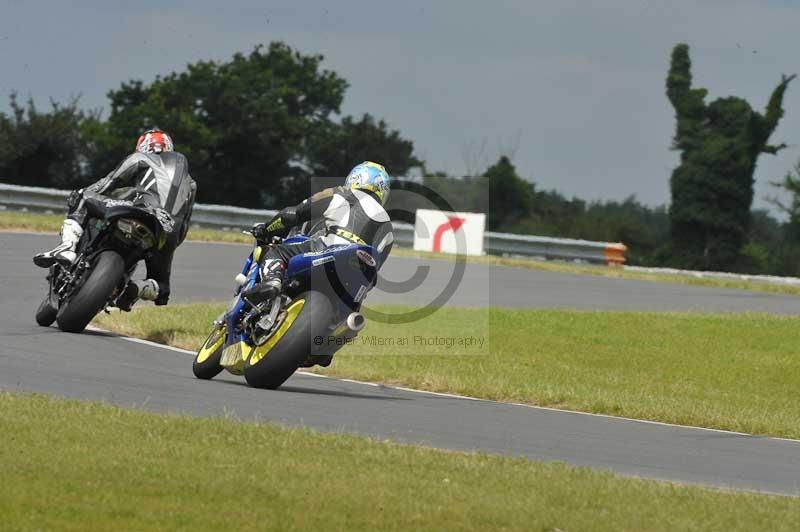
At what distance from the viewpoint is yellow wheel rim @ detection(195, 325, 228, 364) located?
11312mm

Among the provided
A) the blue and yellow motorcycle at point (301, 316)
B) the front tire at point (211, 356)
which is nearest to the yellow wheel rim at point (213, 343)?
the front tire at point (211, 356)

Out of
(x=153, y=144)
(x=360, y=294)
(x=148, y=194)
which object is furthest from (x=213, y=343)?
(x=153, y=144)

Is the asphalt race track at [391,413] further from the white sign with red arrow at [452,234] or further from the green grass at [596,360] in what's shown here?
the white sign with red arrow at [452,234]

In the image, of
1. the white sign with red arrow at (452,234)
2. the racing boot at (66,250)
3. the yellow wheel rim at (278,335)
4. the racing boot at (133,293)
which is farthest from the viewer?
the white sign with red arrow at (452,234)

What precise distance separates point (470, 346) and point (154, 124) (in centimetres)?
4482

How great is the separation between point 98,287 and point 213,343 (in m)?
1.69

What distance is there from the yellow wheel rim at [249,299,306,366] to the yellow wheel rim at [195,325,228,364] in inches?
19.8

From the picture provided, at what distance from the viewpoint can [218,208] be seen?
35500 millimetres

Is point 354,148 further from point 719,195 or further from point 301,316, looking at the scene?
point 301,316

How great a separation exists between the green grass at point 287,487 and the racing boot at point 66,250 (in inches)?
164

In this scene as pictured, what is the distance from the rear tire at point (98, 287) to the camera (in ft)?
41.4

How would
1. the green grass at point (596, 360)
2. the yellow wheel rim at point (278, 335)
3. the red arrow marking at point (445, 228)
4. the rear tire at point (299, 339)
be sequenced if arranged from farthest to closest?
1. the red arrow marking at point (445, 228)
2. the green grass at point (596, 360)
3. the yellow wheel rim at point (278, 335)
4. the rear tire at point (299, 339)

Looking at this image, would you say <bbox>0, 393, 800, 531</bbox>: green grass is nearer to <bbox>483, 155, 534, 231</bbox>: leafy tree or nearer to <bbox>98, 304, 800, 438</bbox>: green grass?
<bbox>98, 304, 800, 438</bbox>: green grass

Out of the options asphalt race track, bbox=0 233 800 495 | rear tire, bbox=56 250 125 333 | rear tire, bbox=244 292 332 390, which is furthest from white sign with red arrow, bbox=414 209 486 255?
rear tire, bbox=244 292 332 390
